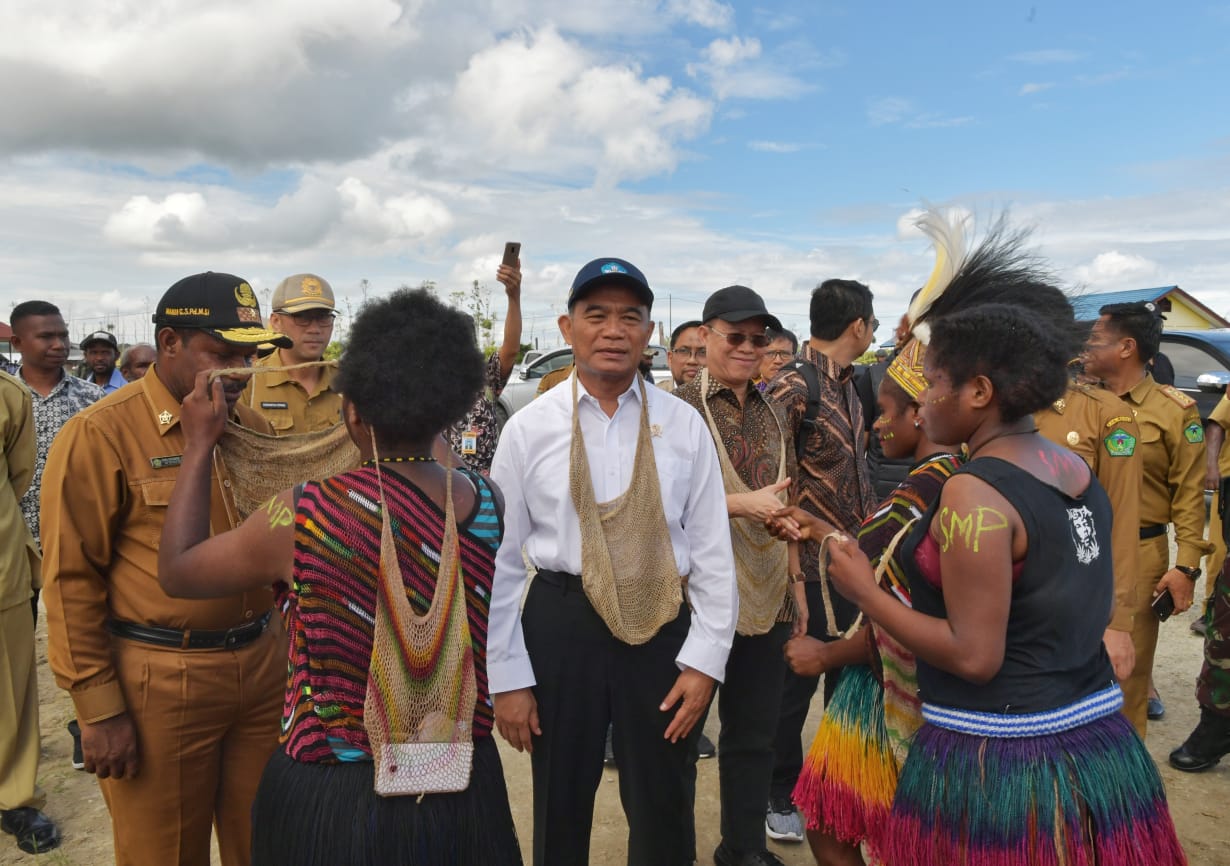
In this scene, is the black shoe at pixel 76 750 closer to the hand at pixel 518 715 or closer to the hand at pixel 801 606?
the hand at pixel 518 715

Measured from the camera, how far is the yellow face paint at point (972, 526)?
1774mm

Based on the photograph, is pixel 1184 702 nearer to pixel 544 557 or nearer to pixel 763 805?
pixel 763 805

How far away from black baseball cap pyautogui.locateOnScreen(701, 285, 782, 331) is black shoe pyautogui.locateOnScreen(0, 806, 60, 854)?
3584 millimetres

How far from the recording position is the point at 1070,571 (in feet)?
6.02

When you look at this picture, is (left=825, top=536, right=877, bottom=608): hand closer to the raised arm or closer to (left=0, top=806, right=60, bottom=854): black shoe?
the raised arm

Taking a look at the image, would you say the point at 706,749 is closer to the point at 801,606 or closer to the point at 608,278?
the point at 801,606

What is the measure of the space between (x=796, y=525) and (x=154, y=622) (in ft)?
5.98

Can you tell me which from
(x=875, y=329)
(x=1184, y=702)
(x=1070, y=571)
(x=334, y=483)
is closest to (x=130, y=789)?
(x=334, y=483)

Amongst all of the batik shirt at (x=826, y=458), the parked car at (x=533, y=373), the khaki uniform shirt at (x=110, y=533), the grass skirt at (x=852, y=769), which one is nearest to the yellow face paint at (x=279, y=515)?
the khaki uniform shirt at (x=110, y=533)

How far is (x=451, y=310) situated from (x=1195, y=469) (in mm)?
4047

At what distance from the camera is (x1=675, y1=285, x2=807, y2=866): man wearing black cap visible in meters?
3.24

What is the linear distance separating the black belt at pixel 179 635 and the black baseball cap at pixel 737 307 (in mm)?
2132

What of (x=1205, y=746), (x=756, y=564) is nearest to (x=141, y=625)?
(x=756, y=564)

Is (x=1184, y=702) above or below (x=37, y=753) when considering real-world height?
below
